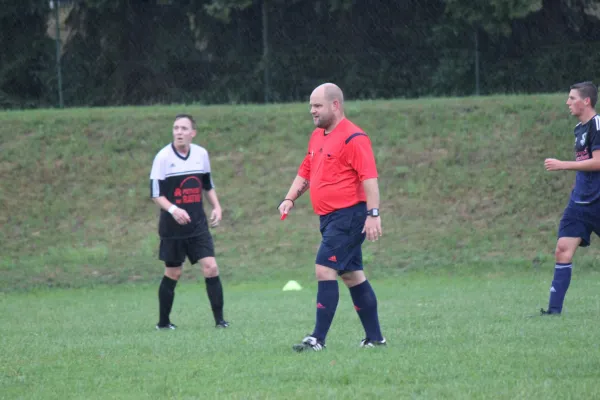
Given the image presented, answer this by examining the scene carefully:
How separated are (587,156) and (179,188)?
4.16m

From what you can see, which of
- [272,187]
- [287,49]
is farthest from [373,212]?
[287,49]

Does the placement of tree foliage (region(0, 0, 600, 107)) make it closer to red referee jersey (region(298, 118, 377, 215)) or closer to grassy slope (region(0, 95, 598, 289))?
grassy slope (region(0, 95, 598, 289))

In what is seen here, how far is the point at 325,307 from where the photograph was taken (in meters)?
6.70

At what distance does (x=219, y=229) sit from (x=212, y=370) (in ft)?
37.1

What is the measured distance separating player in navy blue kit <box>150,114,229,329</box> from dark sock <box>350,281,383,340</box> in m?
2.73

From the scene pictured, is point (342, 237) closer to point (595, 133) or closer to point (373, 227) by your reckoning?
point (373, 227)

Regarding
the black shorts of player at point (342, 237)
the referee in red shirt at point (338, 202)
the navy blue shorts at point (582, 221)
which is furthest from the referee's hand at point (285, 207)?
the navy blue shorts at point (582, 221)

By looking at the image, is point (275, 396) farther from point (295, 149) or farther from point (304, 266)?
point (295, 149)

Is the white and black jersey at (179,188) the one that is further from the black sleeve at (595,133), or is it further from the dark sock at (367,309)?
the black sleeve at (595,133)

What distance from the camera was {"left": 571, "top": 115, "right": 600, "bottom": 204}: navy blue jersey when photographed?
847 cm

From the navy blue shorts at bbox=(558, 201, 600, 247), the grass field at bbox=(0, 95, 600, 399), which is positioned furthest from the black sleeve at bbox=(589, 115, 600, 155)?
the grass field at bbox=(0, 95, 600, 399)

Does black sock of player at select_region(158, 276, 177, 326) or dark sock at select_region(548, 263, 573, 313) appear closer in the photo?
dark sock at select_region(548, 263, 573, 313)

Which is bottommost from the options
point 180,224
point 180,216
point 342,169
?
point 180,224

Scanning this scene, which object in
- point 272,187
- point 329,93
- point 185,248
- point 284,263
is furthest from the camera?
point 272,187
